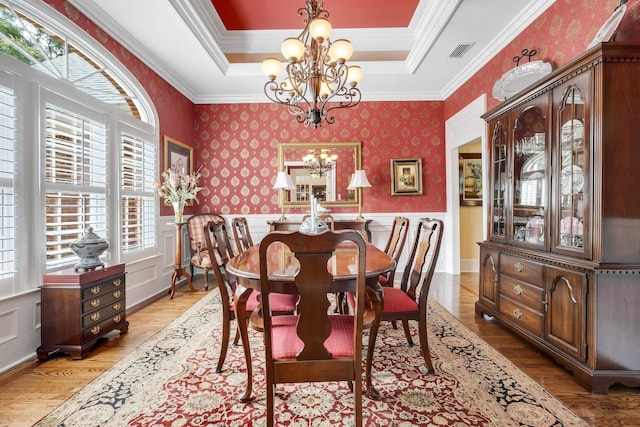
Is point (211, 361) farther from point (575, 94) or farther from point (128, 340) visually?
point (575, 94)

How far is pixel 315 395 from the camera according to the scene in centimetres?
174

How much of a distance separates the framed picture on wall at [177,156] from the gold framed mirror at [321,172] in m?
1.43

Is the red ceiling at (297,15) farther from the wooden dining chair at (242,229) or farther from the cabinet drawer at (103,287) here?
the cabinet drawer at (103,287)

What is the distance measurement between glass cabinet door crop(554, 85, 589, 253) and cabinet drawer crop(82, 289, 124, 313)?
11.3 feet

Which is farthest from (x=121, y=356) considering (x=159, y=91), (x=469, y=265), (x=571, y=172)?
(x=469, y=265)

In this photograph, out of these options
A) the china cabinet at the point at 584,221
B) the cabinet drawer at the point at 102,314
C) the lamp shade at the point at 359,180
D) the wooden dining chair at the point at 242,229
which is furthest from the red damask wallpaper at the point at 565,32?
the cabinet drawer at the point at 102,314

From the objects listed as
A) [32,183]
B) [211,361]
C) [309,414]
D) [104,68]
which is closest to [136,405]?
[211,361]

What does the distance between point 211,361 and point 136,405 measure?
55 cm

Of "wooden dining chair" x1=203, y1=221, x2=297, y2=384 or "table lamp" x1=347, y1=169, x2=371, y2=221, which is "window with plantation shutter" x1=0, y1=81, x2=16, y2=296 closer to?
"wooden dining chair" x1=203, y1=221, x2=297, y2=384

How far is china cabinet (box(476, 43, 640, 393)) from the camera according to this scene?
5.66 feet

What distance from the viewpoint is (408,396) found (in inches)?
67.9

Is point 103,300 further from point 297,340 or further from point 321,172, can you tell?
point 321,172

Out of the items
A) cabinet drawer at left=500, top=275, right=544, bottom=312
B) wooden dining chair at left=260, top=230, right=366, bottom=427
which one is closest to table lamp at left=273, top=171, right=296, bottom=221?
cabinet drawer at left=500, top=275, right=544, bottom=312

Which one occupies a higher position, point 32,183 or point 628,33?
point 628,33
